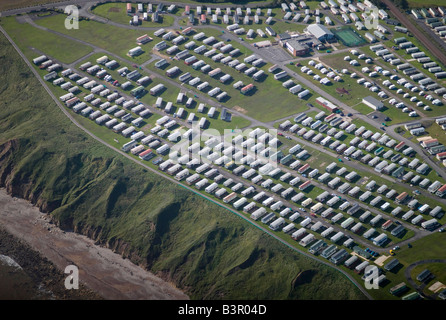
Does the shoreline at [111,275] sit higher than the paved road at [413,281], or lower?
lower

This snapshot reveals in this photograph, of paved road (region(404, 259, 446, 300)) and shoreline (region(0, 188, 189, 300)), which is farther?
shoreline (region(0, 188, 189, 300))

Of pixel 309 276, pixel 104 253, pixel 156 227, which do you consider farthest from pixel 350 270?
pixel 104 253

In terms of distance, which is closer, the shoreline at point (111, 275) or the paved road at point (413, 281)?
the paved road at point (413, 281)

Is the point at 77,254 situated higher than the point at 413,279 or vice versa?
the point at 413,279

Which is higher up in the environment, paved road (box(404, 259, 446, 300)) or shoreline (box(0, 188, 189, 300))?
paved road (box(404, 259, 446, 300))

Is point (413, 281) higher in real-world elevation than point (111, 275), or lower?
higher

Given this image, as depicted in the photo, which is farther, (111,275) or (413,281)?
(111,275)

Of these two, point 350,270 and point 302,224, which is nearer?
point 350,270
